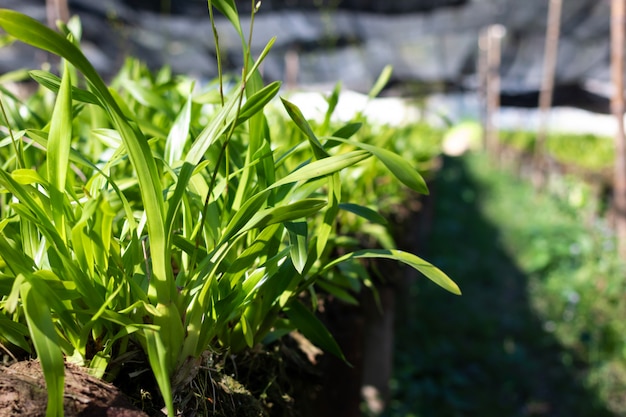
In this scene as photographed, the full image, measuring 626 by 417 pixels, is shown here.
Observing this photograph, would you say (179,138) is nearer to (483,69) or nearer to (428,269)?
(428,269)

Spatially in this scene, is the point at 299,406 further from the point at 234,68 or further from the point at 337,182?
the point at 234,68

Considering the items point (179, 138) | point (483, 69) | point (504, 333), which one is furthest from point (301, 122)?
point (483, 69)

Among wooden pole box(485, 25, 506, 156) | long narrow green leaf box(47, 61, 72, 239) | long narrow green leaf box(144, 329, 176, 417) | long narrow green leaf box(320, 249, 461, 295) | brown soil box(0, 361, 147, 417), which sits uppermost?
wooden pole box(485, 25, 506, 156)

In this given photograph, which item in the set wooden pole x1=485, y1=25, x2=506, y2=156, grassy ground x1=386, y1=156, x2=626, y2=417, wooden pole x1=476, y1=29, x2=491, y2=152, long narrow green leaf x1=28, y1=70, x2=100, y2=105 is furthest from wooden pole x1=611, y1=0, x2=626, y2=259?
wooden pole x1=476, y1=29, x2=491, y2=152

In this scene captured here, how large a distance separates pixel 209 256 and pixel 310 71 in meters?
11.2

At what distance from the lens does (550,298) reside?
148 inches

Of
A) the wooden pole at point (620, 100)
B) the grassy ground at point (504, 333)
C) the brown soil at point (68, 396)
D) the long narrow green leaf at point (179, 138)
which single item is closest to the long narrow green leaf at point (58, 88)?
the long narrow green leaf at point (179, 138)

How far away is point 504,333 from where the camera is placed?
11.0 feet

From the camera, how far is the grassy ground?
2641mm

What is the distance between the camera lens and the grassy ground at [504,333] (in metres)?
2.64

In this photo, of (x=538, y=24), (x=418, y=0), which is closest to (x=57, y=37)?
A: (x=418, y=0)

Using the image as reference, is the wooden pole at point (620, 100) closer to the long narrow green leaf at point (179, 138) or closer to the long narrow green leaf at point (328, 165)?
the long narrow green leaf at point (179, 138)

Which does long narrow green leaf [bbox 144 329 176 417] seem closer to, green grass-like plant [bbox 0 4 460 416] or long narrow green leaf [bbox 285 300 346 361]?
green grass-like plant [bbox 0 4 460 416]

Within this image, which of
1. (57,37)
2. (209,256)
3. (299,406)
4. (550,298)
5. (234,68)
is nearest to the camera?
(57,37)
